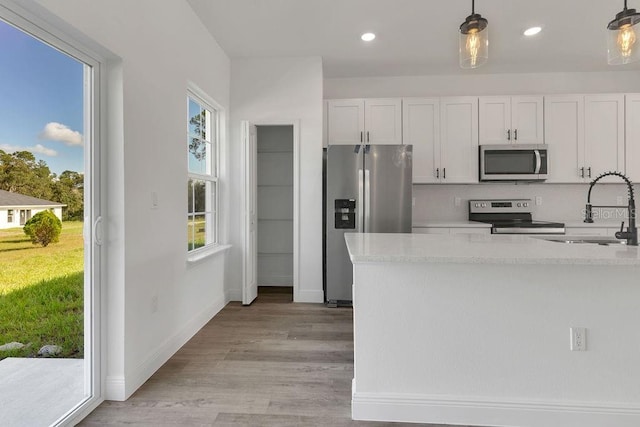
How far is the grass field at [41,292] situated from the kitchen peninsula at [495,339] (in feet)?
4.71

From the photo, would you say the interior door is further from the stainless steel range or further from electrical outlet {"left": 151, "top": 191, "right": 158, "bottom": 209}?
the stainless steel range

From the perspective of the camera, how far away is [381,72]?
441 centimetres

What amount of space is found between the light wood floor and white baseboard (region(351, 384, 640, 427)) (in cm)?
8

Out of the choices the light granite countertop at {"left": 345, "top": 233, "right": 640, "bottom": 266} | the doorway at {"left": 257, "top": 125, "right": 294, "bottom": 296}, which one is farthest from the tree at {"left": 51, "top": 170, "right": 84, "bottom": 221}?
the doorway at {"left": 257, "top": 125, "right": 294, "bottom": 296}

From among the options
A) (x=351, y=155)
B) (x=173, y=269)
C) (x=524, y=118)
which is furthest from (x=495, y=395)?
(x=524, y=118)

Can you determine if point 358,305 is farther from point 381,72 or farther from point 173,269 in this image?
point 381,72

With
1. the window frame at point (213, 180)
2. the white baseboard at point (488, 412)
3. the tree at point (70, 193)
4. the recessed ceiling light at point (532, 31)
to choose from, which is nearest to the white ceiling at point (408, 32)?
the recessed ceiling light at point (532, 31)

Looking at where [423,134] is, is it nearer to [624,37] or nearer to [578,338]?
[624,37]

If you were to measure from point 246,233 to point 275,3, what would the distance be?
2.23 metres

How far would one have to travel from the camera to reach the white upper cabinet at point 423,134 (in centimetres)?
416

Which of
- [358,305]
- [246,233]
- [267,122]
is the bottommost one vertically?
[358,305]

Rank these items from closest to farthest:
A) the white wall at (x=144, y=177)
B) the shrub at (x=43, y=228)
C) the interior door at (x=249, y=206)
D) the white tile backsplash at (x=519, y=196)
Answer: the shrub at (x=43, y=228) < the white wall at (x=144, y=177) < the interior door at (x=249, y=206) < the white tile backsplash at (x=519, y=196)

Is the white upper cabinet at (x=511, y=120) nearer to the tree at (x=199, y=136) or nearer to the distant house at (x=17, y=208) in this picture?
the tree at (x=199, y=136)

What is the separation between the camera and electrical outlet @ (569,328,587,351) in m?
1.76
